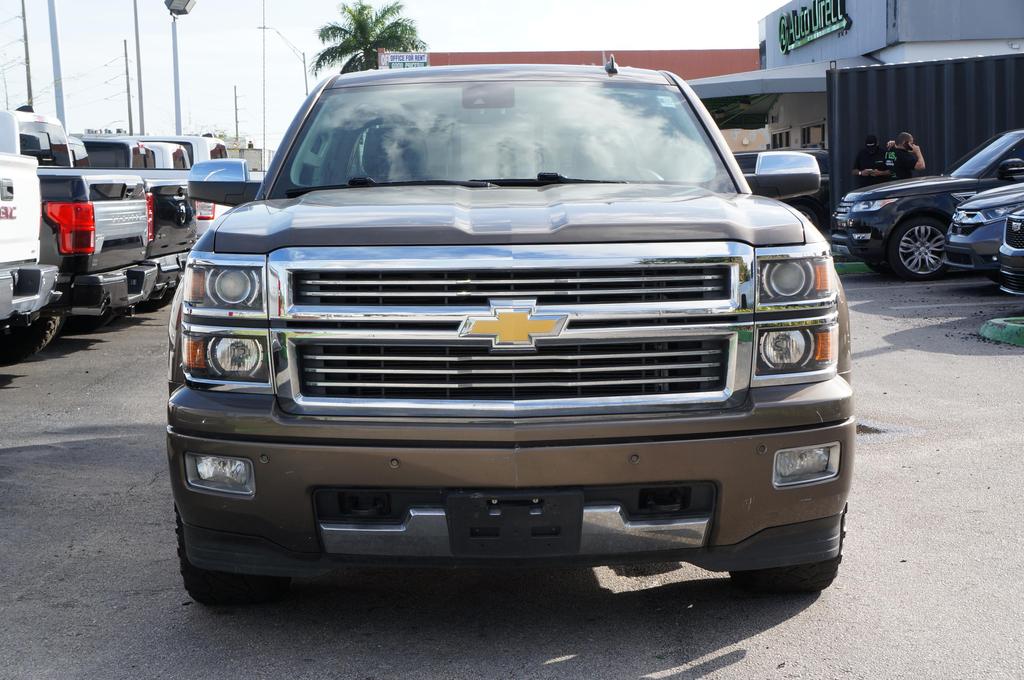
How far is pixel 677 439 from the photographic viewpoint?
3.52 metres

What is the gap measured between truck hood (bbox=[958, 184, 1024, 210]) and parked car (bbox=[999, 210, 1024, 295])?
5.79 ft

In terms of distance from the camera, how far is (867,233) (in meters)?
15.5

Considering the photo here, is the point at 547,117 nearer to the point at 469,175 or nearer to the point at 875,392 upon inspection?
the point at 469,175

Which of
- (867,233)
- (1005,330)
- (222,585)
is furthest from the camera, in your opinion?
(867,233)

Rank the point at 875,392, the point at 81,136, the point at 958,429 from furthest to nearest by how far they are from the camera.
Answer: the point at 81,136, the point at 875,392, the point at 958,429

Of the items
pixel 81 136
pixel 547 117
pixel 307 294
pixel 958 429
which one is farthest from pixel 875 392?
pixel 81 136

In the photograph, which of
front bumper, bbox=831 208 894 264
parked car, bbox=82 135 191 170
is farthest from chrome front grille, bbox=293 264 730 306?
parked car, bbox=82 135 191 170

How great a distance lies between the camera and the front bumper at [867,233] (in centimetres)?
1538

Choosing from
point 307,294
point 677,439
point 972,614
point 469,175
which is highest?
point 469,175

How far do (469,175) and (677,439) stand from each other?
1.65m

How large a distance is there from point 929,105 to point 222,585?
57.3ft

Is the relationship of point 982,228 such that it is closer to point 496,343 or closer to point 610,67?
point 610,67

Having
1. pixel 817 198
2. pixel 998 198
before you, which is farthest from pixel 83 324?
pixel 817 198

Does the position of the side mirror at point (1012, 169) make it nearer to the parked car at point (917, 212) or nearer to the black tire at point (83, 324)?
the parked car at point (917, 212)
